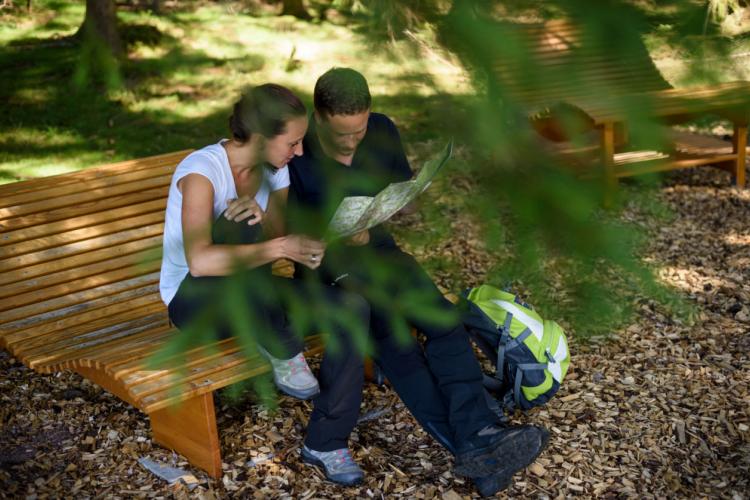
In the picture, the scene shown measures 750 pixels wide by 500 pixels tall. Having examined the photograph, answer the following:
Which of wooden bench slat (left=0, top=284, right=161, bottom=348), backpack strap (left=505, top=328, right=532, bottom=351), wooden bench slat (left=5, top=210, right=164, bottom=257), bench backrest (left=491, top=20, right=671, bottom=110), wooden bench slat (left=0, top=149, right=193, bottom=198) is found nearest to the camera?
bench backrest (left=491, top=20, right=671, bottom=110)

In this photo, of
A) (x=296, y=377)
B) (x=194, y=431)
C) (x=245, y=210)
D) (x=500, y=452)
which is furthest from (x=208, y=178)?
(x=500, y=452)

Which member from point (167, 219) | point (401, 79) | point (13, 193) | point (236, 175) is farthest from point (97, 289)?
point (401, 79)

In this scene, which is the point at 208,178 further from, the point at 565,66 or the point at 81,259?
the point at 565,66

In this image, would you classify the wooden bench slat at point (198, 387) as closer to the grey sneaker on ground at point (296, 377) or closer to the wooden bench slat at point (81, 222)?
the grey sneaker on ground at point (296, 377)

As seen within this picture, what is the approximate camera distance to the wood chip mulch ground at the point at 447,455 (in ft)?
10.1

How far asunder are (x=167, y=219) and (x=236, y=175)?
0.31 m

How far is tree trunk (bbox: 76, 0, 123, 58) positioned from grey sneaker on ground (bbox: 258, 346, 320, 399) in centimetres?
131

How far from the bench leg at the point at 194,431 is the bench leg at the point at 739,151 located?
13.5 ft

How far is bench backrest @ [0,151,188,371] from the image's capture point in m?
3.35

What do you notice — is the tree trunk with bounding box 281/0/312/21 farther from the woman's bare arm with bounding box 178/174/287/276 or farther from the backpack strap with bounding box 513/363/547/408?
the backpack strap with bounding box 513/363/547/408

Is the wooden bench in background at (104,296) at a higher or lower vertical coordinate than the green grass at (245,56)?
lower

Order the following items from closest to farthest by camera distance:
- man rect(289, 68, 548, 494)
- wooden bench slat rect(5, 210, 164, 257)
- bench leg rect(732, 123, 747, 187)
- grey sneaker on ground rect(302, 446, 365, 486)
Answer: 1. man rect(289, 68, 548, 494)
2. grey sneaker on ground rect(302, 446, 365, 486)
3. wooden bench slat rect(5, 210, 164, 257)
4. bench leg rect(732, 123, 747, 187)

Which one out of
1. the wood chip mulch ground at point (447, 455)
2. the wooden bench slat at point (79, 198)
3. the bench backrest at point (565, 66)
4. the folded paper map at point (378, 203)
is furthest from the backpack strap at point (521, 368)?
the bench backrest at point (565, 66)

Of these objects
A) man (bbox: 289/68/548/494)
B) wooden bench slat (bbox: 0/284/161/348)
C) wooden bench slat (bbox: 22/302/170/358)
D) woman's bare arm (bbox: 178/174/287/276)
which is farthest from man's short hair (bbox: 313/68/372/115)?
wooden bench slat (bbox: 0/284/161/348)
